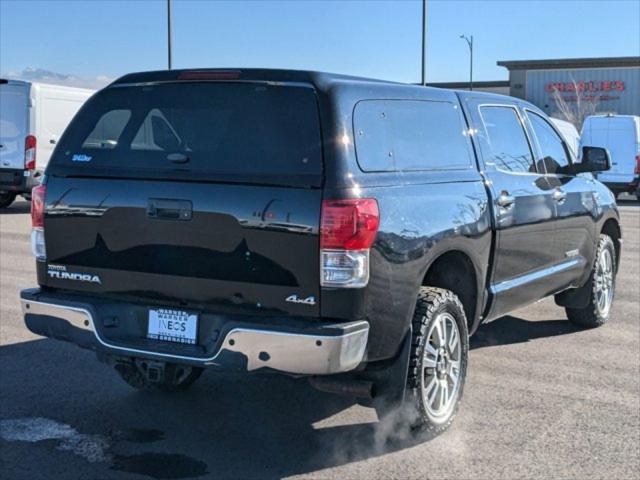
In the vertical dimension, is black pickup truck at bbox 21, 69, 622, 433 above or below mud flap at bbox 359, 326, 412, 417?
above

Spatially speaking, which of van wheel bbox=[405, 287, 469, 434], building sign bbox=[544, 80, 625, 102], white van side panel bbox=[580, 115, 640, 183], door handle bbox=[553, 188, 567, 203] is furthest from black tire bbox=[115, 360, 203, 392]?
building sign bbox=[544, 80, 625, 102]

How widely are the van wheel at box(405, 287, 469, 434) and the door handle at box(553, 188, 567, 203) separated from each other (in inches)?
71.8

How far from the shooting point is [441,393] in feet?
15.8

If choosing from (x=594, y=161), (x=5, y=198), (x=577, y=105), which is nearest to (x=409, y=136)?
(x=594, y=161)

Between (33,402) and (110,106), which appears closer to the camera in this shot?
(110,106)

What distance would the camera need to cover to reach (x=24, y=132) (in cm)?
1658

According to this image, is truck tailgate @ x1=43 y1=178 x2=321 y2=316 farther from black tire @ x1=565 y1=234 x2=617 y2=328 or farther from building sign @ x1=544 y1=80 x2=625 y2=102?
building sign @ x1=544 y1=80 x2=625 y2=102

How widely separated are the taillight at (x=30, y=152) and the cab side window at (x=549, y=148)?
12.3 metres

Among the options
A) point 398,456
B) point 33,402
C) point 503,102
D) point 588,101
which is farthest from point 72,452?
point 588,101

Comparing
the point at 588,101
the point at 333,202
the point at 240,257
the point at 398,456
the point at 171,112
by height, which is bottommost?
the point at 398,456

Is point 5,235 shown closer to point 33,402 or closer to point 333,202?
point 33,402

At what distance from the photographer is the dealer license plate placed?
4188 millimetres

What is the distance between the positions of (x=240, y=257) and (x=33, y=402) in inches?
79.1

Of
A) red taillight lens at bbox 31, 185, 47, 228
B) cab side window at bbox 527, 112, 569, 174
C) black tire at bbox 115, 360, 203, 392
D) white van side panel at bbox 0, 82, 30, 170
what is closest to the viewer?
red taillight lens at bbox 31, 185, 47, 228
